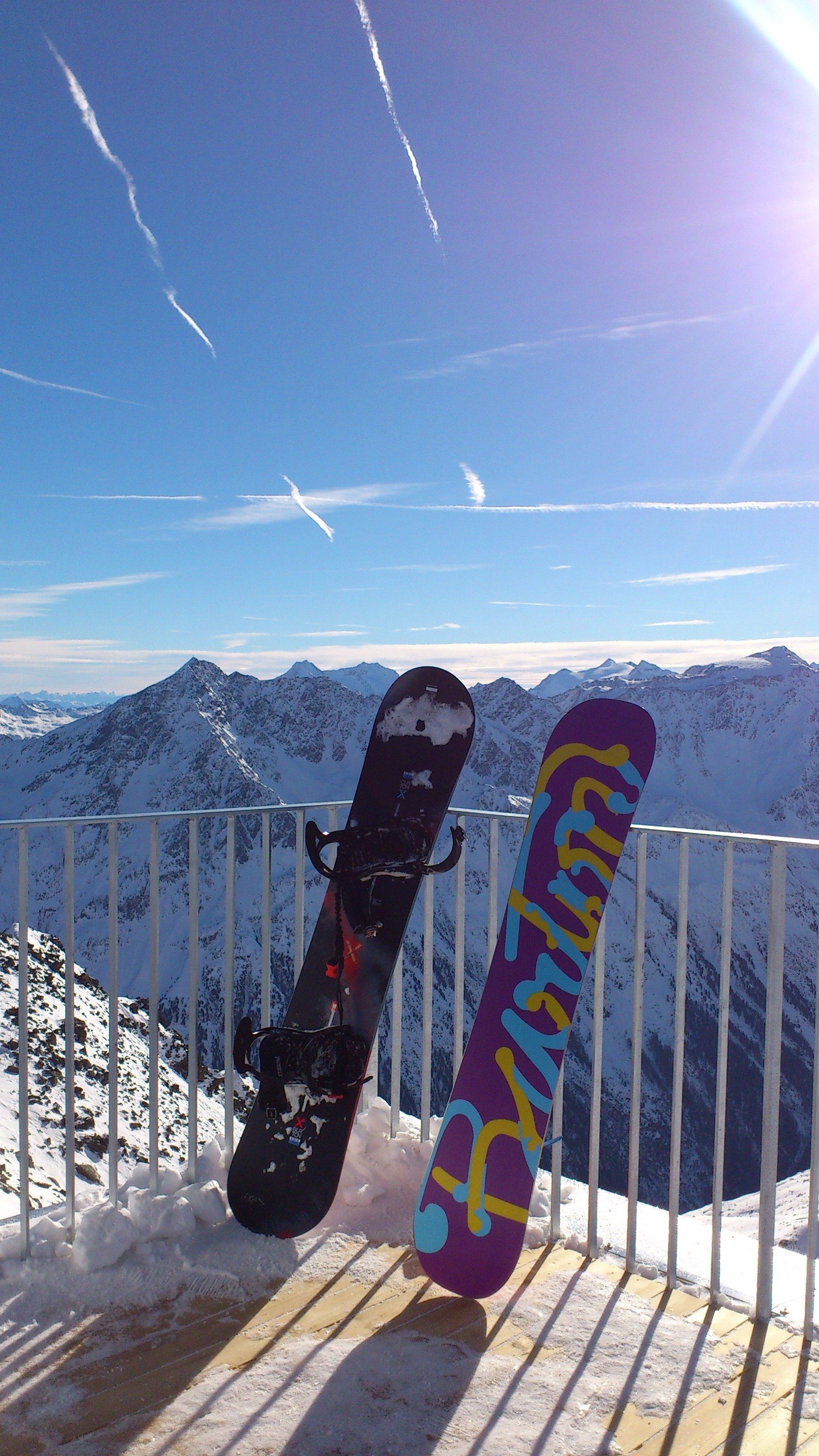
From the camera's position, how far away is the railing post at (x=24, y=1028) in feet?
6.83

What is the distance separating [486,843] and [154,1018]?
109 m

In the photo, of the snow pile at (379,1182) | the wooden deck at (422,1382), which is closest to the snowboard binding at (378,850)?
the snow pile at (379,1182)

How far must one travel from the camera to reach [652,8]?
10.2 feet

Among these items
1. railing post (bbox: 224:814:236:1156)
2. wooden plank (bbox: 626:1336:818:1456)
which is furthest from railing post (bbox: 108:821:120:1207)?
wooden plank (bbox: 626:1336:818:1456)

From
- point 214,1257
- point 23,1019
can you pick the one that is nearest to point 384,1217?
point 214,1257

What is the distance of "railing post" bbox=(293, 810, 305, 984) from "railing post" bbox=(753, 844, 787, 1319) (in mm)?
1256

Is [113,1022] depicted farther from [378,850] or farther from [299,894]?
[378,850]

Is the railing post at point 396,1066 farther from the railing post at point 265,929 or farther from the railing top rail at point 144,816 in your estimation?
the railing top rail at point 144,816

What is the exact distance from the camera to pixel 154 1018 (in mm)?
2346

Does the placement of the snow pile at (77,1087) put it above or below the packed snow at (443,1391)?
below

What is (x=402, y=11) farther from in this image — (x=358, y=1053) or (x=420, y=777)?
(x=358, y=1053)

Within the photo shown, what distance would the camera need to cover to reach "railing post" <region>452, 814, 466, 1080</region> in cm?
246

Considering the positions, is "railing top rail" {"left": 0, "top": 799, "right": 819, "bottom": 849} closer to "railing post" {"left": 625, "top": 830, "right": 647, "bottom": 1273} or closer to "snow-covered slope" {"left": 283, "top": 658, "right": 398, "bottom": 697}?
"railing post" {"left": 625, "top": 830, "right": 647, "bottom": 1273}

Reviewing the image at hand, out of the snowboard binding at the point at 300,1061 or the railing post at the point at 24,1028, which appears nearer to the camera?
the railing post at the point at 24,1028
